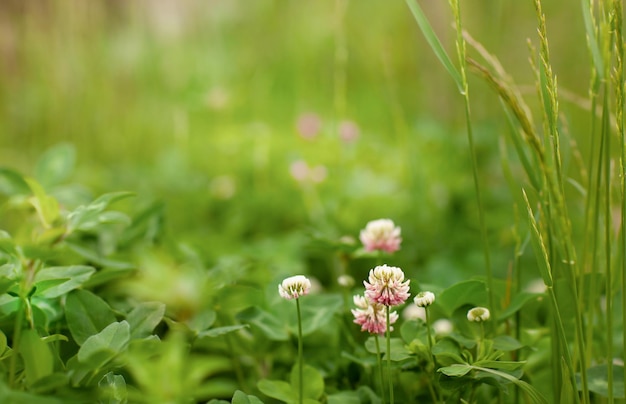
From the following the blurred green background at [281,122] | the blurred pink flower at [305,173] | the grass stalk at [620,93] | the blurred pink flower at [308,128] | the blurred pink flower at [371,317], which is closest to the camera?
the grass stalk at [620,93]

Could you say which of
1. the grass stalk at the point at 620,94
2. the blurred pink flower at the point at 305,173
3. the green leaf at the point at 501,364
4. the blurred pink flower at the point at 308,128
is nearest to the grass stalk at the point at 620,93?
the grass stalk at the point at 620,94

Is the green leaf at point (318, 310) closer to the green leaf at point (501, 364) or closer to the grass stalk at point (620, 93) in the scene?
the green leaf at point (501, 364)

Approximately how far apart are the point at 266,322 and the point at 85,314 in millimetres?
236

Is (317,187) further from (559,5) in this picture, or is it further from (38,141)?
(559,5)

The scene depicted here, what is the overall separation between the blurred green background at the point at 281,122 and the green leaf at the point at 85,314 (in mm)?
334

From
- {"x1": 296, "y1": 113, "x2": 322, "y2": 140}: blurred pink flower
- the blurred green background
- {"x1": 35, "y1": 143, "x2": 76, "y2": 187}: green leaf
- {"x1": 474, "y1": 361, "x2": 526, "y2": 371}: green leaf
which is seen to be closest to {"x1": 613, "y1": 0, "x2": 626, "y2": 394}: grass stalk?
{"x1": 474, "y1": 361, "x2": 526, "y2": 371}: green leaf

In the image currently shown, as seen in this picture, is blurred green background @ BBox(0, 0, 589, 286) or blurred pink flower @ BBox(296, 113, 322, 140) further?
blurred pink flower @ BBox(296, 113, 322, 140)

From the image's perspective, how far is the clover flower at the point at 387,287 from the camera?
2.31 ft

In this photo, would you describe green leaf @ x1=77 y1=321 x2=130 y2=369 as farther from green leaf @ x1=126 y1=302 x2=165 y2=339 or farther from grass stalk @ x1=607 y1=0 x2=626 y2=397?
grass stalk @ x1=607 y1=0 x2=626 y2=397

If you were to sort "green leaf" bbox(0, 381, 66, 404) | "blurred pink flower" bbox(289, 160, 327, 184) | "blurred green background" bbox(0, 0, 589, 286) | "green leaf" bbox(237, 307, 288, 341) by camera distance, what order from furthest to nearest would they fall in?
"blurred pink flower" bbox(289, 160, 327, 184)
"blurred green background" bbox(0, 0, 589, 286)
"green leaf" bbox(237, 307, 288, 341)
"green leaf" bbox(0, 381, 66, 404)

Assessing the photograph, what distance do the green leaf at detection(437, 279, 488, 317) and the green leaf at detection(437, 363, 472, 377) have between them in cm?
13

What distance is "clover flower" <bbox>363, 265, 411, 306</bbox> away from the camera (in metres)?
0.70

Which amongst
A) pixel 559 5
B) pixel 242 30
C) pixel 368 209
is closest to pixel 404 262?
pixel 368 209

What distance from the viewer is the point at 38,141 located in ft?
7.65
